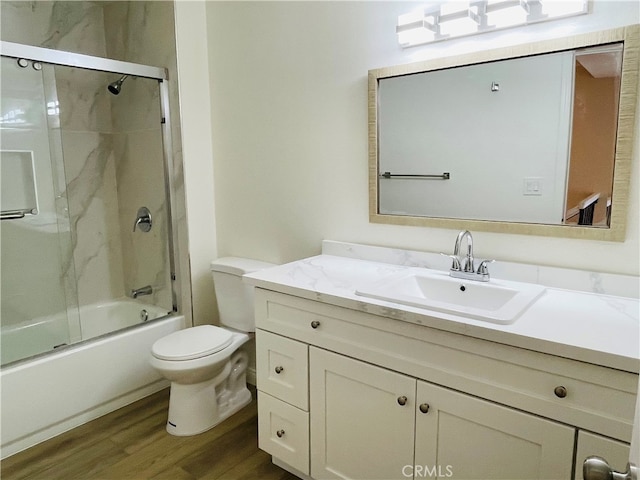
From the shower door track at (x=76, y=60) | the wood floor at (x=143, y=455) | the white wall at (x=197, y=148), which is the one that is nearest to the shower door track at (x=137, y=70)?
the shower door track at (x=76, y=60)

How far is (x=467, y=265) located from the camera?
1707 millimetres

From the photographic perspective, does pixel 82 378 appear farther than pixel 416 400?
Yes

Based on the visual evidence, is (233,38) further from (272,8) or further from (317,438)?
(317,438)

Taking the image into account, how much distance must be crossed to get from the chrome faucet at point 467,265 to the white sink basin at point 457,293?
1.0 inches

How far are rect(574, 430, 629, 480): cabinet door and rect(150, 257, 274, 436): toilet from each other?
61.2 inches

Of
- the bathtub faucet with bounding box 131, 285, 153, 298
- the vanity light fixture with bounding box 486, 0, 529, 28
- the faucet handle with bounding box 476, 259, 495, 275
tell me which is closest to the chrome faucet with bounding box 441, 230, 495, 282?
the faucet handle with bounding box 476, 259, 495, 275

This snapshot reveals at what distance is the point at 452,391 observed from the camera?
4.40 feet

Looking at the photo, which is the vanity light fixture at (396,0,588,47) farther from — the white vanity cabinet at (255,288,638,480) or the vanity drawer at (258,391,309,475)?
the vanity drawer at (258,391,309,475)

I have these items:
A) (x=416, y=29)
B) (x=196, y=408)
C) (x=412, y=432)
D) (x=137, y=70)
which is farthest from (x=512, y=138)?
(x=137, y=70)

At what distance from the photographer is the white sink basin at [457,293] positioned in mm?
1341

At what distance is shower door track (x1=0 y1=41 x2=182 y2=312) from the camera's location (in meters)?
2.16

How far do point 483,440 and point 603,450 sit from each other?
30 centimetres

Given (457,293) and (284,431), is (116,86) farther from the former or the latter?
(457,293)

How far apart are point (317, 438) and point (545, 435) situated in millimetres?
843
